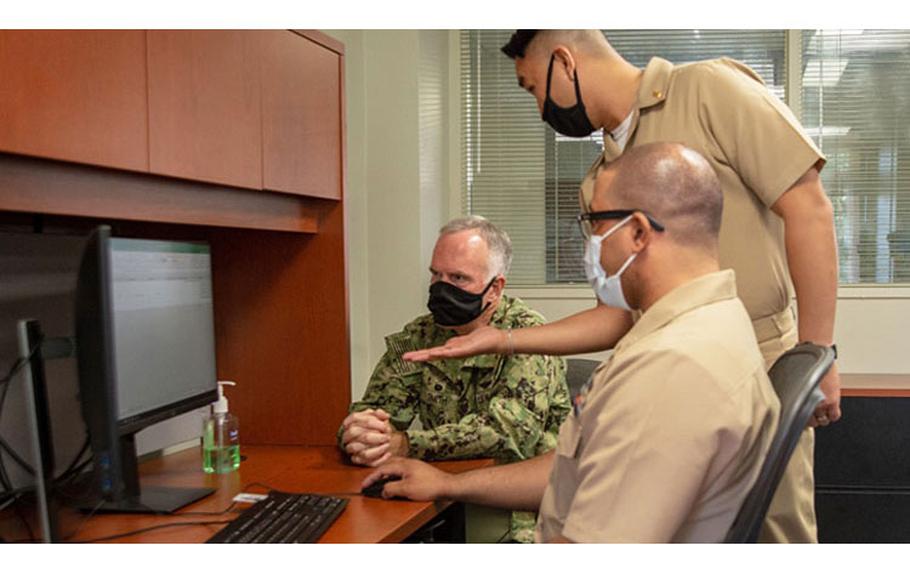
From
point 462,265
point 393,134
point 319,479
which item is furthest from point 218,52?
point 393,134

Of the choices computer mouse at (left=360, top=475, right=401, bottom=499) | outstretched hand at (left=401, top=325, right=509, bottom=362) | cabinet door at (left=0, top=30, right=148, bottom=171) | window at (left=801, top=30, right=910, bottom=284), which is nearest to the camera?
cabinet door at (left=0, top=30, right=148, bottom=171)

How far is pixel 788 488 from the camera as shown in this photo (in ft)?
5.23

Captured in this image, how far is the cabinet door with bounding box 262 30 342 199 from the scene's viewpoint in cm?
197

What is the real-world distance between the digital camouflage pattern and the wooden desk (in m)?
0.06

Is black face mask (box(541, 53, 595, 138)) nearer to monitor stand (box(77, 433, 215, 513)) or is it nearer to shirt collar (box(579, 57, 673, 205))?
shirt collar (box(579, 57, 673, 205))

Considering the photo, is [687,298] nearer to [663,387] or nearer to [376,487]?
[663,387]

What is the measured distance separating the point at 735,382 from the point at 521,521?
982 mm

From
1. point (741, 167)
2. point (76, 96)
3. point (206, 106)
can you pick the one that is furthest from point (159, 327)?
point (741, 167)

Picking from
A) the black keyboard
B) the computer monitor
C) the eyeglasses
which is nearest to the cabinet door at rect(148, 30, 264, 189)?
the computer monitor

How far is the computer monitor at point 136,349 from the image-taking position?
1.32m

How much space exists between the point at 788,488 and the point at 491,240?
0.92 m

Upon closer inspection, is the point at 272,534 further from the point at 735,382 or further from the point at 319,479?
the point at 735,382

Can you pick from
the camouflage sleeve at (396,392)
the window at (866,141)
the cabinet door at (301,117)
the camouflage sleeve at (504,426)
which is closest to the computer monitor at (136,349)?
the cabinet door at (301,117)

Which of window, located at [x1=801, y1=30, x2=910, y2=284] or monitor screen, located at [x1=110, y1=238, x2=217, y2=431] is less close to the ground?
window, located at [x1=801, y1=30, x2=910, y2=284]
